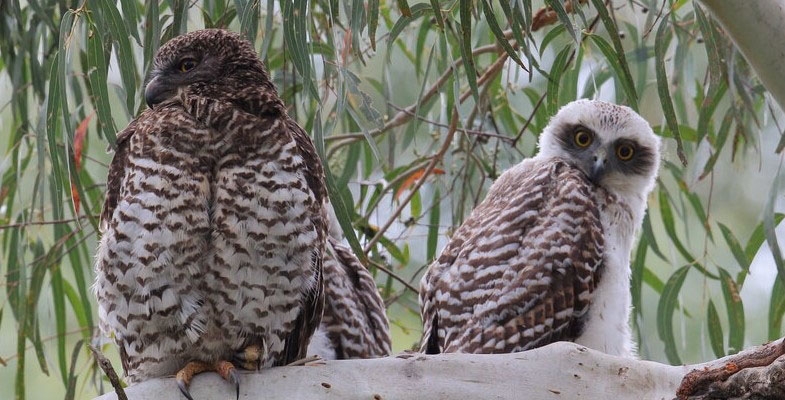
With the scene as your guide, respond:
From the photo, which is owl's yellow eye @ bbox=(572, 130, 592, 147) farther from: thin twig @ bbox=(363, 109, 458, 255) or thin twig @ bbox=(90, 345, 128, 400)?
thin twig @ bbox=(90, 345, 128, 400)

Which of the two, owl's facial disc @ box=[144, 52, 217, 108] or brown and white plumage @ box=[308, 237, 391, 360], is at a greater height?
owl's facial disc @ box=[144, 52, 217, 108]

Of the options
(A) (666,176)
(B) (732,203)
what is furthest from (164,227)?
(B) (732,203)

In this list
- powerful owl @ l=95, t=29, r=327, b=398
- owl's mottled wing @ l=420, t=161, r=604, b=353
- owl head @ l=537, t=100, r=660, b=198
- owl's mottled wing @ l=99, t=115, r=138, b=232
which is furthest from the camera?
owl head @ l=537, t=100, r=660, b=198

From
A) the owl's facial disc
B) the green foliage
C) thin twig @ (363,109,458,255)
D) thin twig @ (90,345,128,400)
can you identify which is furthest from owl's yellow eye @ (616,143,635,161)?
thin twig @ (90,345,128,400)

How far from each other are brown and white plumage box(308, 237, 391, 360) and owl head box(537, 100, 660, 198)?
68 cm

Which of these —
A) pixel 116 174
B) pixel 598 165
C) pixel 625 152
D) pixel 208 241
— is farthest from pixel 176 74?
pixel 625 152

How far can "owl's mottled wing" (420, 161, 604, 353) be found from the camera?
9.85 ft

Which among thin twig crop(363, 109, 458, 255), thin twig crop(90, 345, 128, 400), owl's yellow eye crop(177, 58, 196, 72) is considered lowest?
thin twig crop(90, 345, 128, 400)

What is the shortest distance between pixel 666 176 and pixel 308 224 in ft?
13.1

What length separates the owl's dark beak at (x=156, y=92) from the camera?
8.57 ft

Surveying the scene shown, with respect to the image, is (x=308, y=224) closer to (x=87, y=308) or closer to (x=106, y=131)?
(x=106, y=131)

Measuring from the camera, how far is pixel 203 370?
7.81ft

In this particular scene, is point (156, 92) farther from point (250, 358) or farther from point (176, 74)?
point (250, 358)

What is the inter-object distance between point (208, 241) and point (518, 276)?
98 centimetres
